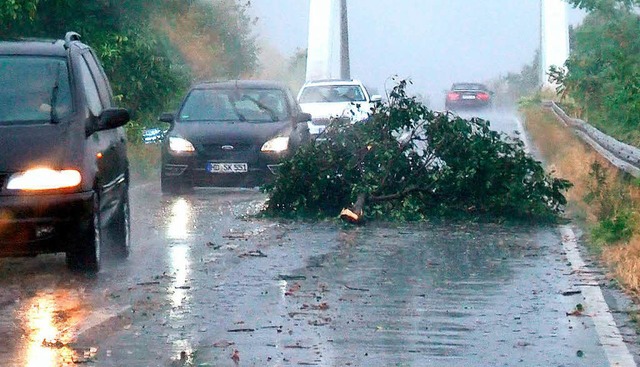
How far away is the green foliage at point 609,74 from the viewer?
87.6 ft

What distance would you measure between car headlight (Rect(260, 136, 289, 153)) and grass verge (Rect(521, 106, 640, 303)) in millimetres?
3970

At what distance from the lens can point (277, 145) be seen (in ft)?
66.7

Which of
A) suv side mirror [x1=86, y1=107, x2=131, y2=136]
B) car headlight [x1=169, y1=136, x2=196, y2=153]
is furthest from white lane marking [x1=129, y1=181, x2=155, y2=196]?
suv side mirror [x1=86, y1=107, x2=131, y2=136]

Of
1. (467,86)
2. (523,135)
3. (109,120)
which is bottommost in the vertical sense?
(467,86)

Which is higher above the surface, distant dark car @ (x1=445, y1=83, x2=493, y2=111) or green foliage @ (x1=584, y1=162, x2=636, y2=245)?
green foliage @ (x1=584, y1=162, x2=636, y2=245)

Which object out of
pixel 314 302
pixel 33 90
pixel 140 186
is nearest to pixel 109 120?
pixel 33 90

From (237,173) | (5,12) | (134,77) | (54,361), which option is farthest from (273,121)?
(54,361)

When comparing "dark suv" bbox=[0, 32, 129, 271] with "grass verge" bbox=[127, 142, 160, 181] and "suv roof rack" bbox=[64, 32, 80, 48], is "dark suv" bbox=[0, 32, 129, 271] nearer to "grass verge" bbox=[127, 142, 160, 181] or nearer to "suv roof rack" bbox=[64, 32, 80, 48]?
"suv roof rack" bbox=[64, 32, 80, 48]

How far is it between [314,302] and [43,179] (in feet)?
7.46

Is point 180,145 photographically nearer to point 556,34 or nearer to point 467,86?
point 556,34

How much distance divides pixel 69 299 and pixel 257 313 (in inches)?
56.2

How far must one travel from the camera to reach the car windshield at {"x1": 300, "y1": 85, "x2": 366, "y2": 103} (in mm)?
33219

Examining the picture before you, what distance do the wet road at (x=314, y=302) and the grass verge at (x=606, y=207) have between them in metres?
0.34

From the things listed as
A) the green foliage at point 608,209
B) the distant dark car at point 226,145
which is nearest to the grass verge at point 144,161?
the distant dark car at point 226,145
